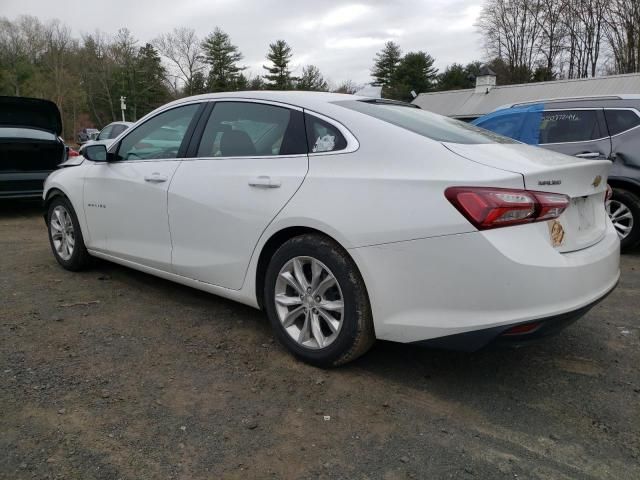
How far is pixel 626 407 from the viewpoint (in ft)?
8.63

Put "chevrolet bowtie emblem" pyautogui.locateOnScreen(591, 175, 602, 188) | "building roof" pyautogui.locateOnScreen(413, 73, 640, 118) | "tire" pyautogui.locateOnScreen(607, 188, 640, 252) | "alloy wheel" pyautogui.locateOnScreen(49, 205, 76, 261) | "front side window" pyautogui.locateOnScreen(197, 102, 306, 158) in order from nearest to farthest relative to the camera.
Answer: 1. "chevrolet bowtie emblem" pyautogui.locateOnScreen(591, 175, 602, 188)
2. "front side window" pyautogui.locateOnScreen(197, 102, 306, 158)
3. "alloy wheel" pyautogui.locateOnScreen(49, 205, 76, 261)
4. "tire" pyautogui.locateOnScreen(607, 188, 640, 252)
5. "building roof" pyautogui.locateOnScreen(413, 73, 640, 118)

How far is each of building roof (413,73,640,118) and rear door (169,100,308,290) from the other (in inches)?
862

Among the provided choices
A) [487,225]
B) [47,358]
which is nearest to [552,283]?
[487,225]

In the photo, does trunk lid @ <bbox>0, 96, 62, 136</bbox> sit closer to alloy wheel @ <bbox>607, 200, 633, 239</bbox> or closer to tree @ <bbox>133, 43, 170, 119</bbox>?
alloy wheel @ <bbox>607, 200, 633, 239</bbox>

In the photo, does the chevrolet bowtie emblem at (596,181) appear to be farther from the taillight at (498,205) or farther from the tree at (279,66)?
the tree at (279,66)

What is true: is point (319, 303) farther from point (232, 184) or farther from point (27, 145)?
point (27, 145)

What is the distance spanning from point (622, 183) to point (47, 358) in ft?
18.9

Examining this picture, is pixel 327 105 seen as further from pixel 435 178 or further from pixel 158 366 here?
pixel 158 366

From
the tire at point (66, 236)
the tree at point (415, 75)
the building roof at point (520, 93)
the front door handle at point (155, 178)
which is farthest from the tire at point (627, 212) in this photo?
the tree at point (415, 75)

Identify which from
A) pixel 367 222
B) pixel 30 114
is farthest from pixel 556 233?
pixel 30 114

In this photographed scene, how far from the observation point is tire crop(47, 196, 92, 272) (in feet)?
15.5

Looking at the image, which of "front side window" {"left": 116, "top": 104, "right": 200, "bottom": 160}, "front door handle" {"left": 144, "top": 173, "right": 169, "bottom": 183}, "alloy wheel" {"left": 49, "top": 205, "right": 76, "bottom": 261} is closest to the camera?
"front door handle" {"left": 144, "top": 173, "right": 169, "bottom": 183}

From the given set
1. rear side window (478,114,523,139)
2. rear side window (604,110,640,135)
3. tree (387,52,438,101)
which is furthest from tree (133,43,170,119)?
rear side window (604,110,640,135)

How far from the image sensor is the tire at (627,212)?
18.8 feet
